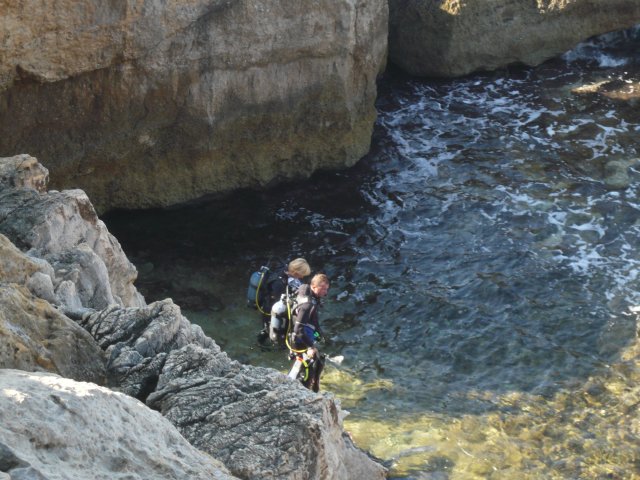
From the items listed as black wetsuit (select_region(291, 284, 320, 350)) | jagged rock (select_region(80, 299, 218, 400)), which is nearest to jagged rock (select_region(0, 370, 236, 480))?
jagged rock (select_region(80, 299, 218, 400))

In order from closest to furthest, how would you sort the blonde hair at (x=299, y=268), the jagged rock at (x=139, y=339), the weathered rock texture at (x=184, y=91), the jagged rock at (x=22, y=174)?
the jagged rock at (x=139, y=339) → the jagged rock at (x=22, y=174) → the blonde hair at (x=299, y=268) → the weathered rock texture at (x=184, y=91)

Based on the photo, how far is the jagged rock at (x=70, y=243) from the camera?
8.41 m

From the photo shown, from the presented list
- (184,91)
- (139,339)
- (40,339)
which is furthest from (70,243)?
(184,91)

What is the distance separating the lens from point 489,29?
19.5 metres

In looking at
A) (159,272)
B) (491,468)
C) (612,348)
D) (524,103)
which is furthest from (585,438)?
(524,103)

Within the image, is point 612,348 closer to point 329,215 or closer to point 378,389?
point 378,389

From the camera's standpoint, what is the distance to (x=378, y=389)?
11508 millimetres

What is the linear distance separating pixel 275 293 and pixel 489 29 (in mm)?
10569

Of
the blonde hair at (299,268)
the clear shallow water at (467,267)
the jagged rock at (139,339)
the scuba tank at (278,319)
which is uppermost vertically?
the jagged rock at (139,339)

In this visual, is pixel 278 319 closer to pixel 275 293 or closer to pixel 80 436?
pixel 275 293

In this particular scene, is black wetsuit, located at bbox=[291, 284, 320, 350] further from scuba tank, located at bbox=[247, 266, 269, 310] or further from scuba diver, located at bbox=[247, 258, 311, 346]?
scuba tank, located at bbox=[247, 266, 269, 310]

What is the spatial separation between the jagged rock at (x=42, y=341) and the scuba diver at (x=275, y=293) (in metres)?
3.62

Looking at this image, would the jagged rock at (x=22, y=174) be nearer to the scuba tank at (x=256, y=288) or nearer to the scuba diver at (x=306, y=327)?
the scuba tank at (x=256, y=288)

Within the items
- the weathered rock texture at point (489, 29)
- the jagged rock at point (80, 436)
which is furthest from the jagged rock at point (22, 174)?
the weathered rock texture at point (489, 29)
